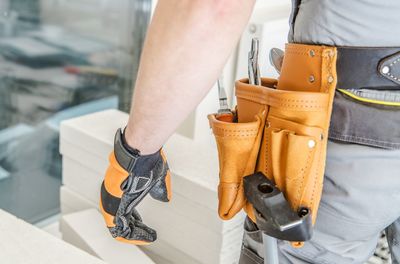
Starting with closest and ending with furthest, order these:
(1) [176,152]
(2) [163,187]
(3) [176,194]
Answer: (2) [163,187]
(3) [176,194]
(1) [176,152]

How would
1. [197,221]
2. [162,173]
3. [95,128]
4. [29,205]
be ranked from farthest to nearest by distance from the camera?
1. [29,205]
2. [95,128]
3. [197,221]
4. [162,173]

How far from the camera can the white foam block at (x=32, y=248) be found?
0.80 m

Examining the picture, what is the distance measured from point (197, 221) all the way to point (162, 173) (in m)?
0.45

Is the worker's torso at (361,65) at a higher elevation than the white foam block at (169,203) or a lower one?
higher

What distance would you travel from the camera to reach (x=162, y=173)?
2.42 ft

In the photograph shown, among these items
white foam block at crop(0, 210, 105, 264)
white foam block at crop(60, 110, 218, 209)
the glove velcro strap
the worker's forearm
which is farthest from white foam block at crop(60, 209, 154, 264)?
the worker's forearm

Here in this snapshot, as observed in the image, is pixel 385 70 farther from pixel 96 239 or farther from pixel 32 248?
pixel 96 239

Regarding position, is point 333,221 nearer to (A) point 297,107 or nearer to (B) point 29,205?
(A) point 297,107

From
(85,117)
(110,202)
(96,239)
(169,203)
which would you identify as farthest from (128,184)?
(85,117)

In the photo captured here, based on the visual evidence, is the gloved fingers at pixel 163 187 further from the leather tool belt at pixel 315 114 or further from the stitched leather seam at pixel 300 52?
the stitched leather seam at pixel 300 52

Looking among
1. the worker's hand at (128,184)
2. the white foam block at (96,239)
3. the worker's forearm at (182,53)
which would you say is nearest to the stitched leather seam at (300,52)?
the worker's forearm at (182,53)

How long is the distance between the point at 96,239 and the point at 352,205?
81 cm

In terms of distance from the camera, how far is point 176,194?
117 centimetres

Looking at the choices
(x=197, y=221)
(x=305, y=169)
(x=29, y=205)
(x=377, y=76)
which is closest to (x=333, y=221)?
(x=305, y=169)
